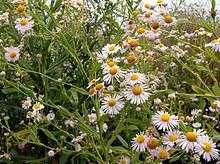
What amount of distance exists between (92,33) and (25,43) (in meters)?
0.36

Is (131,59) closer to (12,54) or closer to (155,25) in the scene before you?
(155,25)

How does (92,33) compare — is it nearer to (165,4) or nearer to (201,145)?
(165,4)

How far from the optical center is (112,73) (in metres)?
1.46

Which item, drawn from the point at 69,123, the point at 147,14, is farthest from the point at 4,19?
the point at 147,14

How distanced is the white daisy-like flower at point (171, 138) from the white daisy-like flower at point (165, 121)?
0.05 ft

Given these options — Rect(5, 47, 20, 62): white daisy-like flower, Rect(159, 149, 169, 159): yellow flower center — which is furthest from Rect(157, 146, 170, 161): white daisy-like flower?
Rect(5, 47, 20, 62): white daisy-like flower

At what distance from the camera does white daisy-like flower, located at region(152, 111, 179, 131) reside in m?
1.40

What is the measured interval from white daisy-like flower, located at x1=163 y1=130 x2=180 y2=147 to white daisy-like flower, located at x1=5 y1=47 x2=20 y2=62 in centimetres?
62

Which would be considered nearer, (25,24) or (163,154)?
(163,154)

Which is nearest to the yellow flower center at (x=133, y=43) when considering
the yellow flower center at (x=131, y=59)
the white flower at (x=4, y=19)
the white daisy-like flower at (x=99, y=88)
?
the yellow flower center at (x=131, y=59)

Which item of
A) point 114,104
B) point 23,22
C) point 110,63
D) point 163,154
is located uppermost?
point 23,22

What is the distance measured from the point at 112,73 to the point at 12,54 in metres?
0.48

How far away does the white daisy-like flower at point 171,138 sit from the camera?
53.8 inches

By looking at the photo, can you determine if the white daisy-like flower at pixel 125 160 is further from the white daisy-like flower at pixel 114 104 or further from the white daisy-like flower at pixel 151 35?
the white daisy-like flower at pixel 151 35
